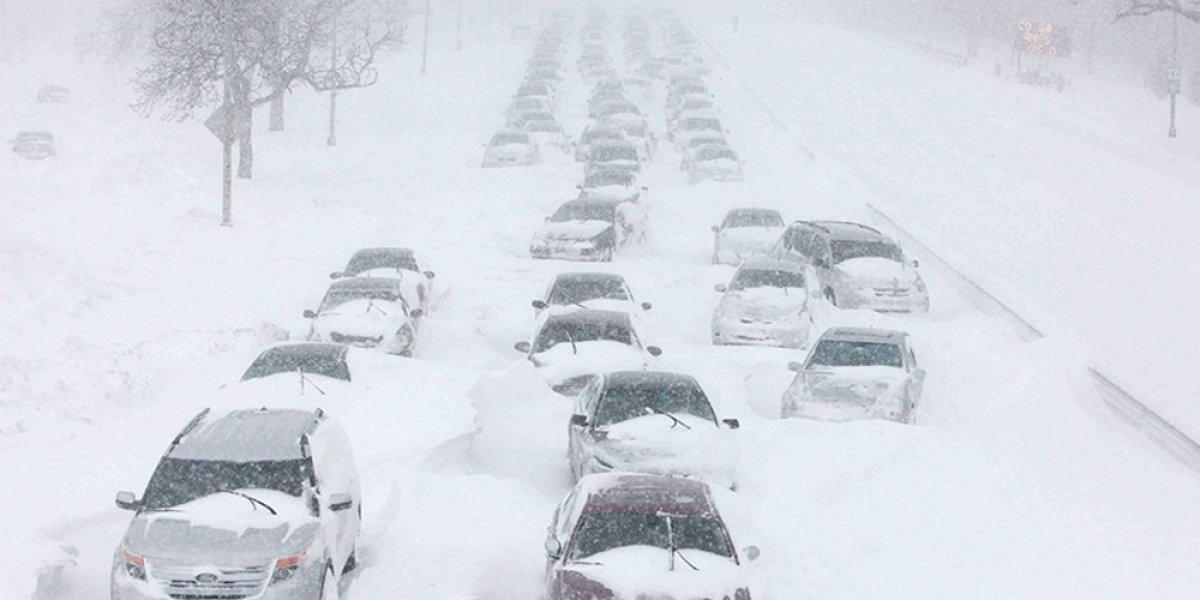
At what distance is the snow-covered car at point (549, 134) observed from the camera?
44.1m

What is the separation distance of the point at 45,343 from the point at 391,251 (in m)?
7.24

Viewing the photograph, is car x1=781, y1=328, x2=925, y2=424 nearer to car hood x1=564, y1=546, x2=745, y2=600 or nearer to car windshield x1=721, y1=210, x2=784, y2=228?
car hood x1=564, y1=546, x2=745, y2=600

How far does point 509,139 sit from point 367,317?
2207 cm

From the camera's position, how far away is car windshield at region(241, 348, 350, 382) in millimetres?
15922

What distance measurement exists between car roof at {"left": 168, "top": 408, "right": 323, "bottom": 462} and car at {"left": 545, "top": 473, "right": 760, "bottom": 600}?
2.39m

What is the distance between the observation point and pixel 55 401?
16.1 m

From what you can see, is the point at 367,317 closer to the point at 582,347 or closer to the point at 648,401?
the point at 582,347

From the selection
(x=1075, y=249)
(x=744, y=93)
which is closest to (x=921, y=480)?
(x=1075, y=249)

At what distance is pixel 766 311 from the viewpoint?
21266 mm

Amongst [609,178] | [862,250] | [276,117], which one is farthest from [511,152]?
[862,250]

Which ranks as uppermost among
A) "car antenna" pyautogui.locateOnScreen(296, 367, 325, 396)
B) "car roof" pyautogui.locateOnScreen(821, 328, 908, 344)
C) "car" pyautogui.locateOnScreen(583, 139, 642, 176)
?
"car" pyautogui.locateOnScreen(583, 139, 642, 176)

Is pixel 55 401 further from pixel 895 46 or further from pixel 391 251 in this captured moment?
pixel 895 46

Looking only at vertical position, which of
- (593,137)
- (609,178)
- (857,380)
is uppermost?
(593,137)

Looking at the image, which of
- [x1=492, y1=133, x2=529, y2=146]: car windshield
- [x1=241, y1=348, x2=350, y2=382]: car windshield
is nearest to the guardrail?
[x1=241, y1=348, x2=350, y2=382]: car windshield
